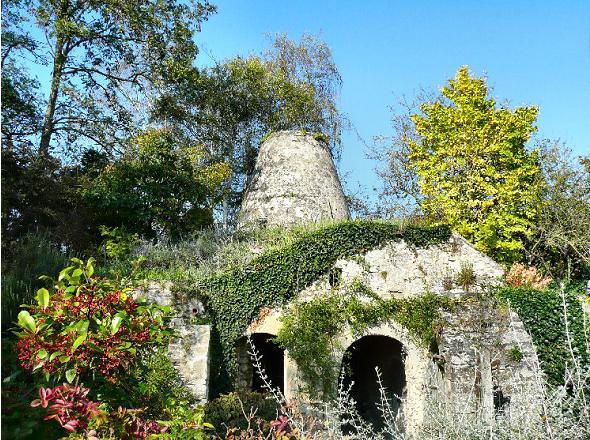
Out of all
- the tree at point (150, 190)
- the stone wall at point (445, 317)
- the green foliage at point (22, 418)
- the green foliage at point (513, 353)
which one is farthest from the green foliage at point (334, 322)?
the green foliage at point (22, 418)

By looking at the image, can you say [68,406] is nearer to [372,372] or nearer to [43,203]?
[43,203]

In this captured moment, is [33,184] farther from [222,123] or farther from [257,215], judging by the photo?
[222,123]

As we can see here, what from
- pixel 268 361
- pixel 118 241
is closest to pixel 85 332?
pixel 118 241

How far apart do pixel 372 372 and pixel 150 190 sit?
329 inches

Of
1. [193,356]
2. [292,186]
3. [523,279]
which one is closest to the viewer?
[193,356]

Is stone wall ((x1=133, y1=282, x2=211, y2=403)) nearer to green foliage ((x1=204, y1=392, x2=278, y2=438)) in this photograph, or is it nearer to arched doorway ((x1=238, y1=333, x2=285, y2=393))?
green foliage ((x1=204, y1=392, x2=278, y2=438))

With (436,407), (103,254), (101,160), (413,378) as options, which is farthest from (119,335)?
(101,160)

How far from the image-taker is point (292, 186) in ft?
53.6

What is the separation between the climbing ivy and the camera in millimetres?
11219

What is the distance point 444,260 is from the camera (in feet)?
41.5

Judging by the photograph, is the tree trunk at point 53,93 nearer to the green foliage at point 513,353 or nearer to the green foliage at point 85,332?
the green foliage at point 513,353

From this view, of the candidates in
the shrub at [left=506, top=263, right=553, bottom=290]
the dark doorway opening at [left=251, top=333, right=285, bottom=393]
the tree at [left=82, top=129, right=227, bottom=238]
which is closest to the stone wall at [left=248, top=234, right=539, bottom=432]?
the shrub at [left=506, top=263, right=553, bottom=290]

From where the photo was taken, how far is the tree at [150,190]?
581 inches

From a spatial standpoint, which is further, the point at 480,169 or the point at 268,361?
the point at 480,169
